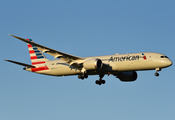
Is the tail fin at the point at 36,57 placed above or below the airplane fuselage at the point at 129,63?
above

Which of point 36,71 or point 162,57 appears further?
point 36,71

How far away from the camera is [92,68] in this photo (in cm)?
5669

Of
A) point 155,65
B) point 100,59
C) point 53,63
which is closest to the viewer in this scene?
point 155,65

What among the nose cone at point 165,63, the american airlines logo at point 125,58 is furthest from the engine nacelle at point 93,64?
the nose cone at point 165,63

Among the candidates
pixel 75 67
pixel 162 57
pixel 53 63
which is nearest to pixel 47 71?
pixel 53 63

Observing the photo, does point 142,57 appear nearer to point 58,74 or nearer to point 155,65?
point 155,65

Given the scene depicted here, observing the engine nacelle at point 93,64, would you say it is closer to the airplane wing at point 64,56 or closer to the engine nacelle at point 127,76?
the airplane wing at point 64,56

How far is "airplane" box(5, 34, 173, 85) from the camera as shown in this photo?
5500 centimetres

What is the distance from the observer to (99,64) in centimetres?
5694

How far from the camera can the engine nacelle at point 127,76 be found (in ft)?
209

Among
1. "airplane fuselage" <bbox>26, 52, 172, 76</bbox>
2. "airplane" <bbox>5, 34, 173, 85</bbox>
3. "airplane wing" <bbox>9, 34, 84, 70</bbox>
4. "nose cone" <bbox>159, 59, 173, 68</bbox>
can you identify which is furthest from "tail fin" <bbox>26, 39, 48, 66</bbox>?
"nose cone" <bbox>159, 59, 173, 68</bbox>

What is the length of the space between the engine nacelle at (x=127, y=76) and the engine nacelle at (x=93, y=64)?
871cm

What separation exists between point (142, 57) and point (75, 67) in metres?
12.2

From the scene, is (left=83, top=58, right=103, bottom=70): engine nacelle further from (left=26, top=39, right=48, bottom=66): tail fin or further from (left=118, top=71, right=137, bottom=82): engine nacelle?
(left=26, top=39, right=48, bottom=66): tail fin
